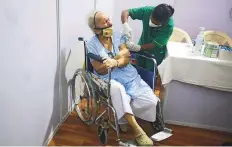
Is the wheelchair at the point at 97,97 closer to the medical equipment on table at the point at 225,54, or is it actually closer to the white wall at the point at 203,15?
the medical equipment on table at the point at 225,54

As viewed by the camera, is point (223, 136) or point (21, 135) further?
point (223, 136)

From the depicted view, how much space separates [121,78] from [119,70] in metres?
0.07

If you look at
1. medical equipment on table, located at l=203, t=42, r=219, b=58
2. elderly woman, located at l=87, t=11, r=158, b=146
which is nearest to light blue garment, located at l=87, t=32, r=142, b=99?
elderly woman, located at l=87, t=11, r=158, b=146

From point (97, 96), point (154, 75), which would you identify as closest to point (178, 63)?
point (154, 75)

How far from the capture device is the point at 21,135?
4.83 ft

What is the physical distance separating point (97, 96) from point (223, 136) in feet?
4.06

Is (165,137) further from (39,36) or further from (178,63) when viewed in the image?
(39,36)

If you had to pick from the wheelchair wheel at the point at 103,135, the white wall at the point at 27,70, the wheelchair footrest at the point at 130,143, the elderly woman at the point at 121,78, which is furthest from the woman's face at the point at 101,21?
the wheelchair footrest at the point at 130,143

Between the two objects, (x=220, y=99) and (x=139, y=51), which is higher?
(x=139, y=51)

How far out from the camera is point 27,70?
4.77ft

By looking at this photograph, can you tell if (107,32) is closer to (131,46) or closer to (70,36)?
(131,46)

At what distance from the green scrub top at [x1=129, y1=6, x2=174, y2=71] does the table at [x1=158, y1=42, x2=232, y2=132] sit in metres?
0.11

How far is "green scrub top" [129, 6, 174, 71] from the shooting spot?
2.20 m

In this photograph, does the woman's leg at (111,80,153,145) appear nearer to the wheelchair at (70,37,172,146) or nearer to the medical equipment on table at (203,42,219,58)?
the wheelchair at (70,37,172,146)
